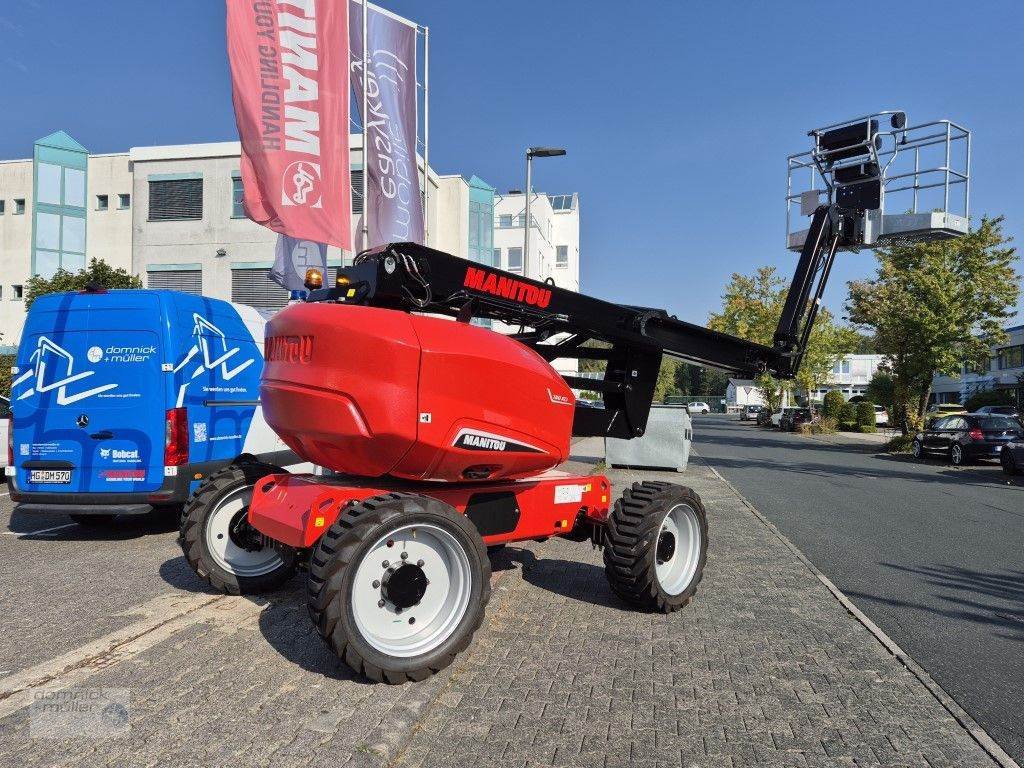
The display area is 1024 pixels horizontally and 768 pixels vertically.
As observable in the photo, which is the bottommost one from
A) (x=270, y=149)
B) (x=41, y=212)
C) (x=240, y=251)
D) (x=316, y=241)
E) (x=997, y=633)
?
(x=997, y=633)

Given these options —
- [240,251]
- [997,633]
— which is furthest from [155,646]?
[240,251]

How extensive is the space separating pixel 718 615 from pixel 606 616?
0.84m

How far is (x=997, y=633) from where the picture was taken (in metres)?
5.03

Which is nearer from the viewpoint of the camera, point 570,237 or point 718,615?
point 718,615

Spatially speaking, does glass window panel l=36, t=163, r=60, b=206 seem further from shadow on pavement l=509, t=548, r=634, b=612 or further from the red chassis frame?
the red chassis frame

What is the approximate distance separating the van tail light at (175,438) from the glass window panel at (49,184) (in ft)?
108

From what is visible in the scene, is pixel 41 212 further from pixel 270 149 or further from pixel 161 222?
pixel 270 149

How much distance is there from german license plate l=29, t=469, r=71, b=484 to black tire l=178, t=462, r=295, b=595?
2500mm

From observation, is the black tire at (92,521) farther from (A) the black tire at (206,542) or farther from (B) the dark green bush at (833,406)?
(B) the dark green bush at (833,406)

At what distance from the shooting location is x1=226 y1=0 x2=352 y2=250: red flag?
1035 cm

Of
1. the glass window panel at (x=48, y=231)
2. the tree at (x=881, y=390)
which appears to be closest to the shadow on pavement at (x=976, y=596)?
the glass window panel at (x=48, y=231)

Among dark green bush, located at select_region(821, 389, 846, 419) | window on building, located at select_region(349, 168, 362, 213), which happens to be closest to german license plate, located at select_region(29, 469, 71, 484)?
window on building, located at select_region(349, 168, 362, 213)

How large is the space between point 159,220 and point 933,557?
29.7 metres

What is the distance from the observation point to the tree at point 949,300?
24.1 m
